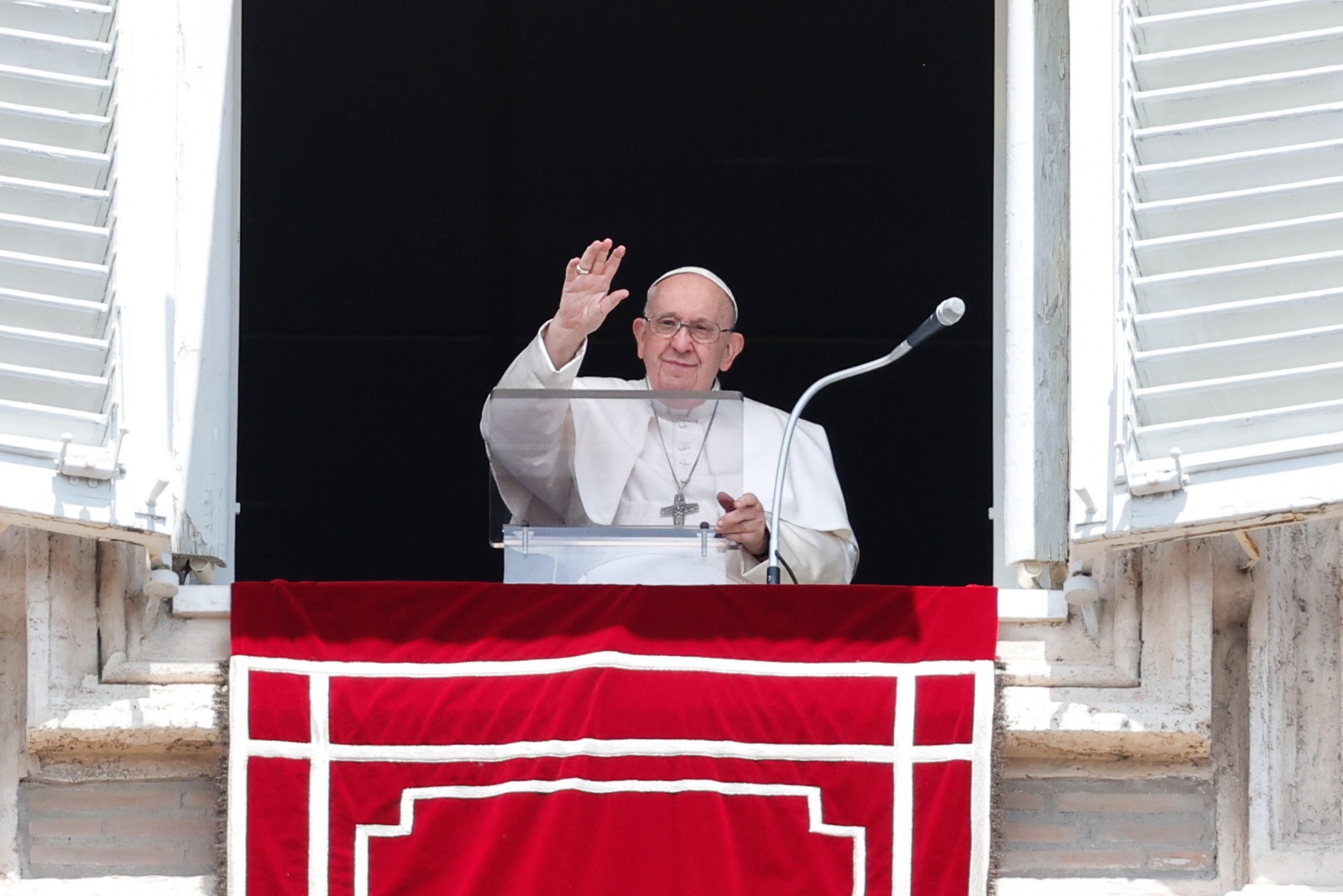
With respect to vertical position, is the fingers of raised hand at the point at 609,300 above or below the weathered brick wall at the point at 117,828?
above

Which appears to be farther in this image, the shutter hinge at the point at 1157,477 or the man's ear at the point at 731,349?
the man's ear at the point at 731,349

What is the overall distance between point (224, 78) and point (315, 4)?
2666mm

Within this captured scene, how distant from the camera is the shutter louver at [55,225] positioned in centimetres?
435

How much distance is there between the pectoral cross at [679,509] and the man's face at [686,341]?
73 centimetres

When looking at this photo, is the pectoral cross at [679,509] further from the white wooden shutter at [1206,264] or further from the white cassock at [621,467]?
the white wooden shutter at [1206,264]

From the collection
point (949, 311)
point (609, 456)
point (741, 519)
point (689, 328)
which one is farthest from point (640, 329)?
point (949, 311)

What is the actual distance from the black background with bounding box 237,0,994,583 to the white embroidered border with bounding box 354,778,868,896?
3484mm

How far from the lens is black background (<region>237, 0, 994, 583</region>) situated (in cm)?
748

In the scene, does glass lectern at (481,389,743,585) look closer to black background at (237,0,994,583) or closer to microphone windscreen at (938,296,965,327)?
microphone windscreen at (938,296,965,327)

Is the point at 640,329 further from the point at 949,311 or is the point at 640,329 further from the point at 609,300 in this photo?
the point at 949,311

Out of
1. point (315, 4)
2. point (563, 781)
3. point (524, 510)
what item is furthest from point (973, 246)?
point (563, 781)

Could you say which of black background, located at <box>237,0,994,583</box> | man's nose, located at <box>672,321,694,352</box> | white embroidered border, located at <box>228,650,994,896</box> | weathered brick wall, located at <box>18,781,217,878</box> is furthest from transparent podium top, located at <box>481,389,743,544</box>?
black background, located at <box>237,0,994,583</box>

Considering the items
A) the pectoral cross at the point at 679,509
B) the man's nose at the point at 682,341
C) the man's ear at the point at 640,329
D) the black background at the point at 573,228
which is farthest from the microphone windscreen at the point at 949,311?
the black background at the point at 573,228

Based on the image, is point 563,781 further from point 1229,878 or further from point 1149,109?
point 1149,109
